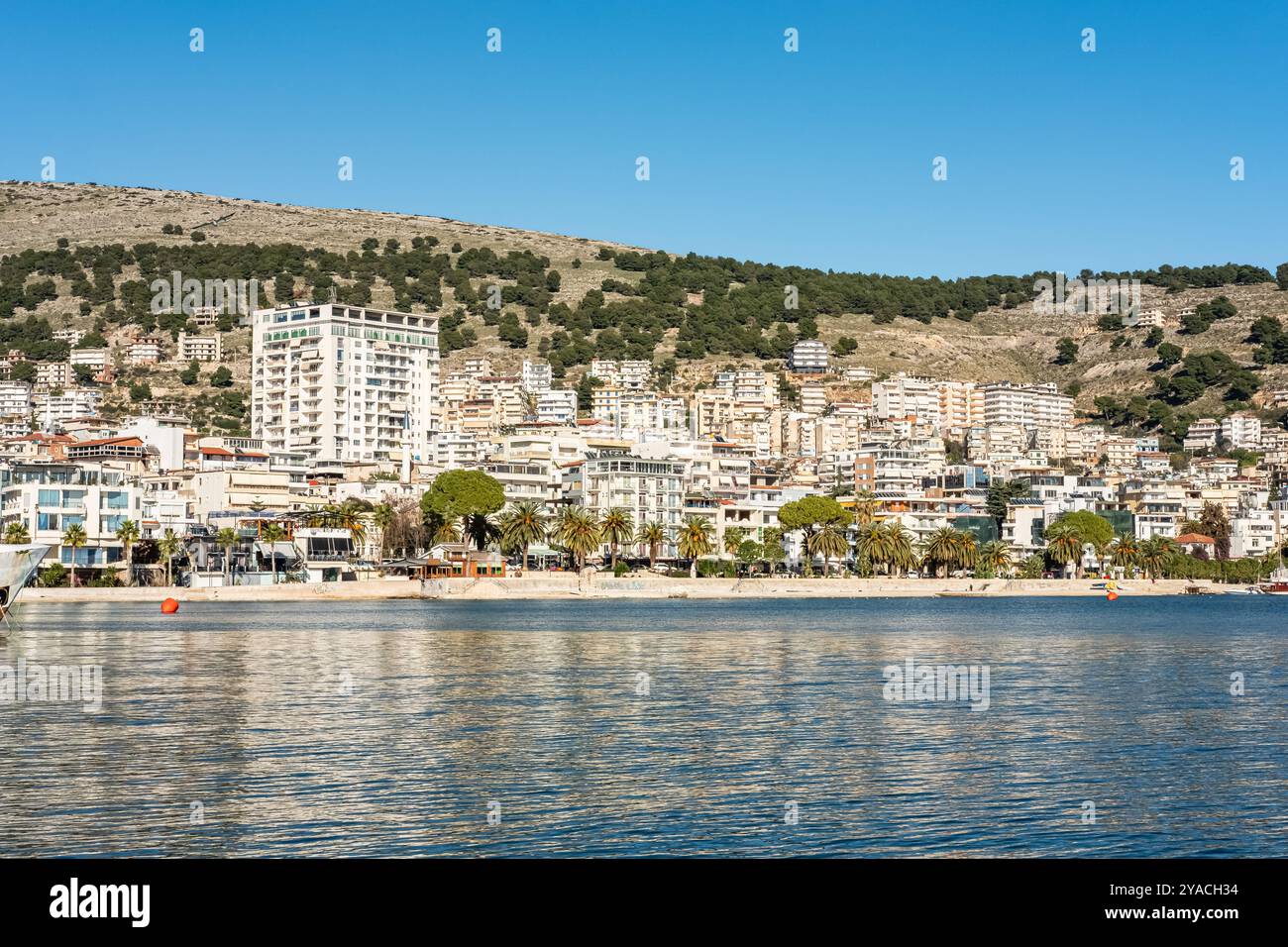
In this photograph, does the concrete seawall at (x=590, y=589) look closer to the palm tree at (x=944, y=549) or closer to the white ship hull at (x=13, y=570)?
the palm tree at (x=944, y=549)

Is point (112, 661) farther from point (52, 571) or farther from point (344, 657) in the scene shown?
point (52, 571)

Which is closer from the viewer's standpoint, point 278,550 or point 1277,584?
point 278,550

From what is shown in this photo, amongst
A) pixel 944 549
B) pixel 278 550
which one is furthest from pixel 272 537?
pixel 944 549

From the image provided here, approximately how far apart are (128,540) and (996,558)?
83641 millimetres

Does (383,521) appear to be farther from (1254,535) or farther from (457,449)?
(1254,535)

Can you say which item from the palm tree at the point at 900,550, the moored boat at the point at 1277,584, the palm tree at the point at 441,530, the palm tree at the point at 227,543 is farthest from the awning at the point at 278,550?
the moored boat at the point at 1277,584

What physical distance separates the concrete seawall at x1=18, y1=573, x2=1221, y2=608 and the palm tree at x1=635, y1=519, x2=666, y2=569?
4894 millimetres

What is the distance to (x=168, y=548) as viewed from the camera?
136875 mm

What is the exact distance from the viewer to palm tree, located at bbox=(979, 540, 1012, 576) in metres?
163

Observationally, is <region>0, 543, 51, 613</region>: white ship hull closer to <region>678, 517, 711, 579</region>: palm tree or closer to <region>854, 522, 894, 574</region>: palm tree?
<region>678, 517, 711, 579</region>: palm tree

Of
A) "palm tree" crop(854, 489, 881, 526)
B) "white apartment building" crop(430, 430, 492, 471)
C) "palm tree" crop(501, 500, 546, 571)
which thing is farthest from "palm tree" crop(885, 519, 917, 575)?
"white apartment building" crop(430, 430, 492, 471)

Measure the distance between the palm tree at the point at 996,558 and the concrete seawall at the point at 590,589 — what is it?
23.6ft

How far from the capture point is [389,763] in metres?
29.2
